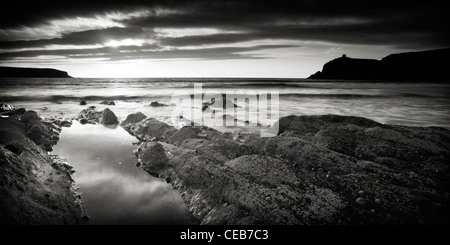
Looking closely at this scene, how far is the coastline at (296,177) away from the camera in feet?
11.9

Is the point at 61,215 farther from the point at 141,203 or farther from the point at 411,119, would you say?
the point at 411,119

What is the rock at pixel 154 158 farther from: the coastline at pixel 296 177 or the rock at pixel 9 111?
the rock at pixel 9 111

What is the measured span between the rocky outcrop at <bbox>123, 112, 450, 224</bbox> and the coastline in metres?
0.02

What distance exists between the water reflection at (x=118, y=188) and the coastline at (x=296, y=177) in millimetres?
258

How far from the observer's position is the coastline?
3.62m

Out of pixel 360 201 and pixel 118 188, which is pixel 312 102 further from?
pixel 118 188

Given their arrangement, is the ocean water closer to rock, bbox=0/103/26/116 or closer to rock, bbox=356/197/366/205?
rock, bbox=0/103/26/116

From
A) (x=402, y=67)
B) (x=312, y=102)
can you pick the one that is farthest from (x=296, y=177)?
(x=402, y=67)

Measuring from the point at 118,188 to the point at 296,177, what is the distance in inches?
163

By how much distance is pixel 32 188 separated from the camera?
3881mm

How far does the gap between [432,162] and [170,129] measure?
7.85 m

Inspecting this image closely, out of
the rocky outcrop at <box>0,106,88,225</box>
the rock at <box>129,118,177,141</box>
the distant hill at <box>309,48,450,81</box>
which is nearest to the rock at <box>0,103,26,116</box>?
the rock at <box>129,118,177,141</box>
